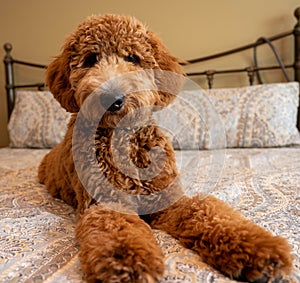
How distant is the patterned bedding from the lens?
2.23 ft

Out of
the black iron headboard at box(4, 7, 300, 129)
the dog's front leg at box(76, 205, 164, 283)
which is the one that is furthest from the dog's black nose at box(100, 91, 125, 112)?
the black iron headboard at box(4, 7, 300, 129)

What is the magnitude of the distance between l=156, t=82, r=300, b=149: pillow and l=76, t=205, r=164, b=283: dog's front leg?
135cm

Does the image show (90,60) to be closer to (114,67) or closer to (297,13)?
(114,67)

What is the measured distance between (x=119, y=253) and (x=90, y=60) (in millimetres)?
603

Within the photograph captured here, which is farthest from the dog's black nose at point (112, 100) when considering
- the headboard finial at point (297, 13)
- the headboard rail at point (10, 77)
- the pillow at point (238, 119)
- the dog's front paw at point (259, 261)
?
the headboard rail at point (10, 77)

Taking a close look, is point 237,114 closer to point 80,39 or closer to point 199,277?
point 80,39

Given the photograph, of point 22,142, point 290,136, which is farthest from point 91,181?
point 22,142

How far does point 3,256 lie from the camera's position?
75 centimetres

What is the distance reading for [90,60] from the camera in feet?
3.37

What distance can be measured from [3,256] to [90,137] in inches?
15.3

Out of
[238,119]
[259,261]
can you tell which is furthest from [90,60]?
[238,119]

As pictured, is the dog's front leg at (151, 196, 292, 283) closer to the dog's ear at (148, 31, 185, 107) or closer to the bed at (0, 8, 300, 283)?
the bed at (0, 8, 300, 283)

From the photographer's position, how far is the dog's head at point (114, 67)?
0.90 m

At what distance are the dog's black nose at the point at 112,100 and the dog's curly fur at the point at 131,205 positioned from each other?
17 millimetres
